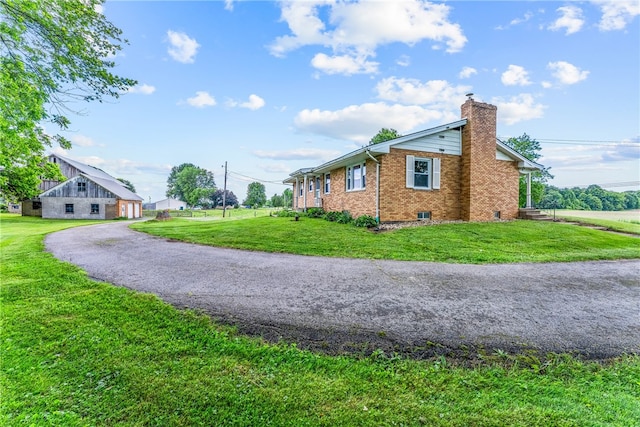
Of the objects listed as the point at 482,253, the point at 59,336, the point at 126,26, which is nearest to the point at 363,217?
the point at 482,253

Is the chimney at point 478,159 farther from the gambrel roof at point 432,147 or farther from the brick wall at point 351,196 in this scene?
the brick wall at point 351,196

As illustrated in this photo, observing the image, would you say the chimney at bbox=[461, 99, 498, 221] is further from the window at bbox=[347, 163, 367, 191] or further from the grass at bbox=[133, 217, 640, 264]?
the window at bbox=[347, 163, 367, 191]

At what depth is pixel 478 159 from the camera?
45.0 ft

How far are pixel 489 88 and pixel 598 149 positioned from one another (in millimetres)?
15098

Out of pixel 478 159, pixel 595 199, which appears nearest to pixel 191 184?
pixel 478 159

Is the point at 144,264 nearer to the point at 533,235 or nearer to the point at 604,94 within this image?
the point at 533,235

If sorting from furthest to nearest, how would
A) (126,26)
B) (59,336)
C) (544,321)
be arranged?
(126,26) → (544,321) → (59,336)

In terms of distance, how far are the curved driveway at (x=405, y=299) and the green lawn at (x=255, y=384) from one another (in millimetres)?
364

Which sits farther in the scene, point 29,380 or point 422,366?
point 422,366

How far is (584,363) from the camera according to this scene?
8.97ft

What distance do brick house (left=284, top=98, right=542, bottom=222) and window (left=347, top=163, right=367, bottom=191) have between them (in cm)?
5

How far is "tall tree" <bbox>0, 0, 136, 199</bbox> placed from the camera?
444 cm

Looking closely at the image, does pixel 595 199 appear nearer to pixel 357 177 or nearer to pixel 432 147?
pixel 432 147

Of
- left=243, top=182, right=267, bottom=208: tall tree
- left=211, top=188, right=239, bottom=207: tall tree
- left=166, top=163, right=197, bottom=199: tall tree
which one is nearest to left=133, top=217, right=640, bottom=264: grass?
left=211, top=188, right=239, bottom=207: tall tree
